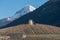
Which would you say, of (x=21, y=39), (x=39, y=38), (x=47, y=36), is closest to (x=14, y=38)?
(x=21, y=39)

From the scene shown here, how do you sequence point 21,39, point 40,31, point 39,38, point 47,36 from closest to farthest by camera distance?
point 21,39 < point 39,38 < point 47,36 < point 40,31

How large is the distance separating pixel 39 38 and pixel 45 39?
1.54m

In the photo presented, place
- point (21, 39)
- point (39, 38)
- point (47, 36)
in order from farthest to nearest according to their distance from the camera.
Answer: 1. point (47, 36)
2. point (39, 38)
3. point (21, 39)

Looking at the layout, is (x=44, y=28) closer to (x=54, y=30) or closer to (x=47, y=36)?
(x=54, y=30)

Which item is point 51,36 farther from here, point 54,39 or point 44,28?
point 44,28

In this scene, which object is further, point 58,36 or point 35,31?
point 35,31

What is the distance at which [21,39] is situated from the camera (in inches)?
2144

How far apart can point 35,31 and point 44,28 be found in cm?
431

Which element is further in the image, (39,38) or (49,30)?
(49,30)

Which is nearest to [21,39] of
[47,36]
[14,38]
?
[14,38]

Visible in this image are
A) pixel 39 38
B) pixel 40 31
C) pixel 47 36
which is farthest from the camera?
pixel 40 31

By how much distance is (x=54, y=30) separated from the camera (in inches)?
2881

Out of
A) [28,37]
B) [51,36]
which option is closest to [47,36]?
[51,36]

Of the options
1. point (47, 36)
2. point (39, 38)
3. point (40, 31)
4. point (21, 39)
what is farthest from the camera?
point (40, 31)
